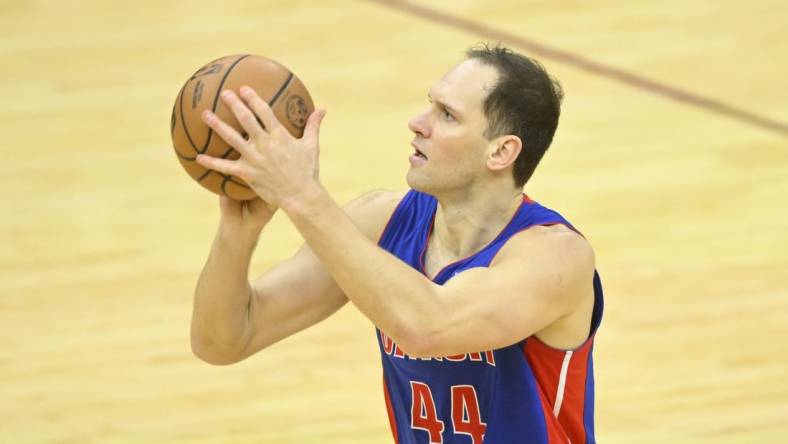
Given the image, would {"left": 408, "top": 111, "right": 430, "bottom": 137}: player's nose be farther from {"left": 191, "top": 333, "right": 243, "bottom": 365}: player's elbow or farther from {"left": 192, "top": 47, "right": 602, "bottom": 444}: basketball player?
{"left": 191, "top": 333, "right": 243, "bottom": 365}: player's elbow

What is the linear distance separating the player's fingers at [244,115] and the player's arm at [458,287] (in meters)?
0.20

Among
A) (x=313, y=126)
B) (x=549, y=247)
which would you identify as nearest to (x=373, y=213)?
(x=549, y=247)

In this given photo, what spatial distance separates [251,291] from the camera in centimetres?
429

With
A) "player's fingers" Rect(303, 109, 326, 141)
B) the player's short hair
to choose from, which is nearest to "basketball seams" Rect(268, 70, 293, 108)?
"player's fingers" Rect(303, 109, 326, 141)

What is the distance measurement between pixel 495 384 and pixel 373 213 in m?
0.68

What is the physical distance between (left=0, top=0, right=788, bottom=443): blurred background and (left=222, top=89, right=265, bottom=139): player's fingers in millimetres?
2767

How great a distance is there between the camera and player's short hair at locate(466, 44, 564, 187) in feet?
13.0

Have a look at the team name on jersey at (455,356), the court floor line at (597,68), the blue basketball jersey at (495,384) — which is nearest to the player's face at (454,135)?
the blue basketball jersey at (495,384)

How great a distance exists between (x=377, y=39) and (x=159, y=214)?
250 cm

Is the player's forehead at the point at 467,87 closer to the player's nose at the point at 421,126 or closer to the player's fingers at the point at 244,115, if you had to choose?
the player's nose at the point at 421,126

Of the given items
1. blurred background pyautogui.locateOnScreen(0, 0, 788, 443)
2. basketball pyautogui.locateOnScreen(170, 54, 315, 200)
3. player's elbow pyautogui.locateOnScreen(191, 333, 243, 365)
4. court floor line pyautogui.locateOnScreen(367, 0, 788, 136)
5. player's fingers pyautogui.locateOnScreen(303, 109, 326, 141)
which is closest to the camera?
player's fingers pyautogui.locateOnScreen(303, 109, 326, 141)

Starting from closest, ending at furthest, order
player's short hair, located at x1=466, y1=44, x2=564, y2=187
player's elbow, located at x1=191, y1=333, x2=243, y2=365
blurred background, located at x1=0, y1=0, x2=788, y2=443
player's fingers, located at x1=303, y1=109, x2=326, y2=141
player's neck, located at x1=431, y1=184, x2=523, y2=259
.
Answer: player's fingers, located at x1=303, y1=109, x2=326, y2=141 → player's short hair, located at x1=466, y1=44, x2=564, y2=187 → player's neck, located at x1=431, y1=184, x2=523, y2=259 → player's elbow, located at x1=191, y1=333, x2=243, y2=365 → blurred background, located at x1=0, y1=0, x2=788, y2=443

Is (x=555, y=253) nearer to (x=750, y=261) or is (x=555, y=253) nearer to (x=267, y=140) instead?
(x=267, y=140)

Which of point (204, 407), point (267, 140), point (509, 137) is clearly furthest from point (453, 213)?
point (204, 407)
